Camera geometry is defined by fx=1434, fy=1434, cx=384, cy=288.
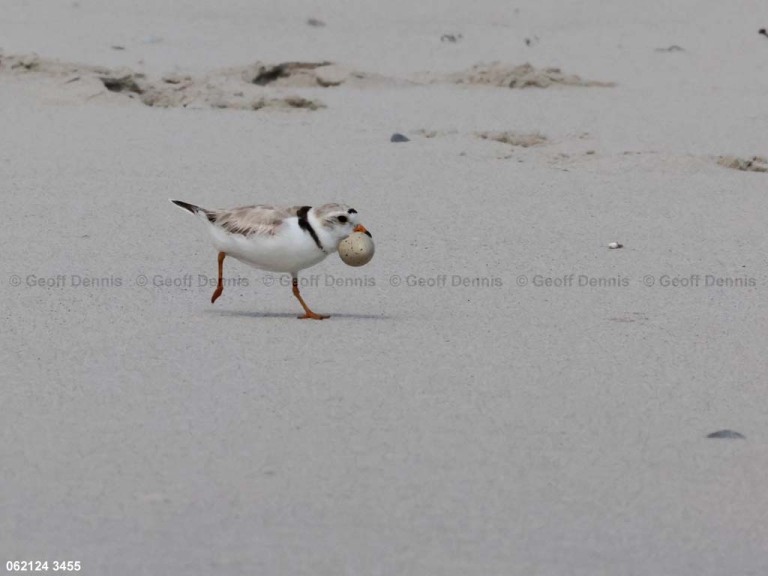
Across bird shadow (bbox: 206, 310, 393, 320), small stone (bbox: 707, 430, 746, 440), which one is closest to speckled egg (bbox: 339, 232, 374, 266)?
bird shadow (bbox: 206, 310, 393, 320)

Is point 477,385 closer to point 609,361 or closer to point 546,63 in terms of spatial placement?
point 609,361

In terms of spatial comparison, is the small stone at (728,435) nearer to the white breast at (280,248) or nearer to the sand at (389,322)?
the sand at (389,322)

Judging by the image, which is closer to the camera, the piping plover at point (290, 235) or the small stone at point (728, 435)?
the small stone at point (728, 435)

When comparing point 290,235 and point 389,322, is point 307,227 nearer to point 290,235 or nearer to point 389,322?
point 290,235

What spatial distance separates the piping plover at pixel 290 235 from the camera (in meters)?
5.28

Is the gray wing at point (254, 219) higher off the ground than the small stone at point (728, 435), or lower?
higher

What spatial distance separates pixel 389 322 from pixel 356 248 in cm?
31

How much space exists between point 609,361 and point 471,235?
1.88m

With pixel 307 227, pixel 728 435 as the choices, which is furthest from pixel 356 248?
pixel 728 435

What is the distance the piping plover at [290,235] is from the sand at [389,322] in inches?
8.2

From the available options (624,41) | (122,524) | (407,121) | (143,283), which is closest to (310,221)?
(143,283)

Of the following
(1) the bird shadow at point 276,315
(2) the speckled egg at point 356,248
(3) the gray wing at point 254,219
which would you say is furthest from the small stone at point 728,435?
(3) the gray wing at point 254,219

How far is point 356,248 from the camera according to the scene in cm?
533

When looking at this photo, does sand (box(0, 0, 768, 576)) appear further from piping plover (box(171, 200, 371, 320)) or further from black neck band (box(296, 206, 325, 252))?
black neck band (box(296, 206, 325, 252))
